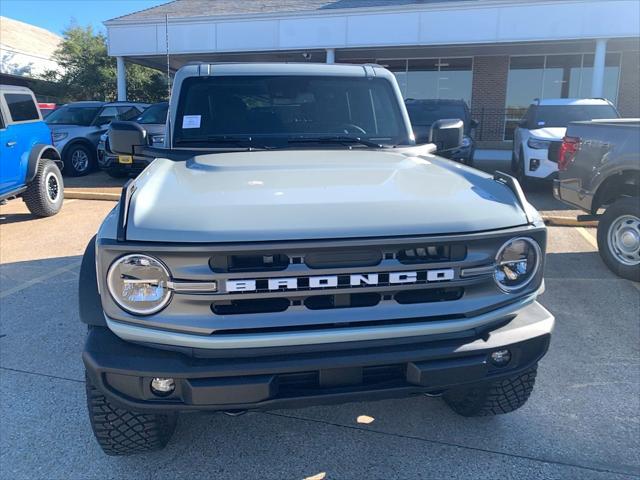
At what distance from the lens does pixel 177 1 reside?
2003cm

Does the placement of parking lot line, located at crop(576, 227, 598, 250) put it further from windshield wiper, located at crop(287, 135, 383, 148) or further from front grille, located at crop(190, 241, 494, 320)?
front grille, located at crop(190, 241, 494, 320)

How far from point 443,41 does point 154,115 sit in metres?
8.64

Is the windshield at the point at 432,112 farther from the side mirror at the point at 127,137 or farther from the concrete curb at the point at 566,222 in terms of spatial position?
the side mirror at the point at 127,137

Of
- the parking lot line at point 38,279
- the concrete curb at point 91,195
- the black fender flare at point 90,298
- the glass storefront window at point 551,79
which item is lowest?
the parking lot line at point 38,279

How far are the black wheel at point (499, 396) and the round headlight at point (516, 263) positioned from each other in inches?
24.2

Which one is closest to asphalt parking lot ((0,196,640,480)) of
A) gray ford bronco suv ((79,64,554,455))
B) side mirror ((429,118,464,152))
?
gray ford bronco suv ((79,64,554,455))

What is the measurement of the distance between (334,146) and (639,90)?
18908 mm

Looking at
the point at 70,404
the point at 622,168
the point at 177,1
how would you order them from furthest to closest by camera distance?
the point at 177,1
the point at 622,168
the point at 70,404

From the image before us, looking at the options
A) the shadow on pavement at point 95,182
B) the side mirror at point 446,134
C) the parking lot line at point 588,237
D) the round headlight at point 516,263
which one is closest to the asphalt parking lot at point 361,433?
the round headlight at point 516,263

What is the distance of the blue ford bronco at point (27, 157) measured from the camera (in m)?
7.40

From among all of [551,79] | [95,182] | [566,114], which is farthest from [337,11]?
[95,182]

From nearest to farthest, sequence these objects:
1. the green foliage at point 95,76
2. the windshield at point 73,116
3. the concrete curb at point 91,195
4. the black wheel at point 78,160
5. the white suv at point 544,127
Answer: the white suv at point 544,127
the concrete curb at point 91,195
the black wheel at point 78,160
the windshield at point 73,116
the green foliage at point 95,76

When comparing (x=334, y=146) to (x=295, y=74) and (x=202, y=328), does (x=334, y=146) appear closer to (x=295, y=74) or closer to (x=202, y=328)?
(x=295, y=74)

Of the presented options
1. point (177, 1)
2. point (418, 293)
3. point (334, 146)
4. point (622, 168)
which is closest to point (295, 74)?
point (334, 146)
